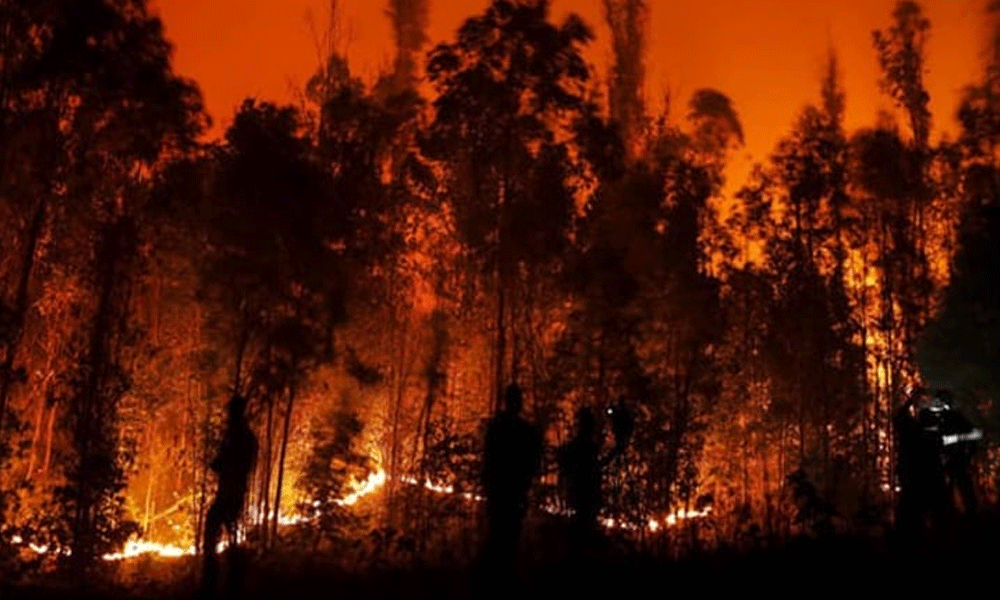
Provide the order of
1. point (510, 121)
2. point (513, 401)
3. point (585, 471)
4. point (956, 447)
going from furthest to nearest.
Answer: point (510, 121) → point (585, 471) → point (956, 447) → point (513, 401)

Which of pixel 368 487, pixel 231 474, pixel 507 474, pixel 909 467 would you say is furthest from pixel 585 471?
pixel 368 487

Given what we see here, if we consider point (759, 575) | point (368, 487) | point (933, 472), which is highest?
point (368, 487)

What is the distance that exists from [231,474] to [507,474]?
2.28 metres

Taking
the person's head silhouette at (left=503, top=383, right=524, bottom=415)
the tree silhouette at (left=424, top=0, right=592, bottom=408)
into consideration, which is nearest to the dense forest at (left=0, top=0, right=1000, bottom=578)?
the tree silhouette at (left=424, top=0, right=592, bottom=408)

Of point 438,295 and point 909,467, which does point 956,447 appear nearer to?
point 909,467

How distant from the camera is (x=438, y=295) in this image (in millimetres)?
18875

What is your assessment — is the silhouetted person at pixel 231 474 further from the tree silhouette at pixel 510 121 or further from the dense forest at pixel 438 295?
the tree silhouette at pixel 510 121

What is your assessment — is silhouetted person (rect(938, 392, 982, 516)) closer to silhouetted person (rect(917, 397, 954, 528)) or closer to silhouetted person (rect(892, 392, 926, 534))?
silhouetted person (rect(917, 397, 954, 528))

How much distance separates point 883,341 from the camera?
21.0 metres

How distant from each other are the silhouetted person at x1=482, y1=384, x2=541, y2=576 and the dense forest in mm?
1368

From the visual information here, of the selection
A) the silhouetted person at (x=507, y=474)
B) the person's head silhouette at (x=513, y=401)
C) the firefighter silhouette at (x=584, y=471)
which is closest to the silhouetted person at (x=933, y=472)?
the firefighter silhouette at (x=584, y=471)

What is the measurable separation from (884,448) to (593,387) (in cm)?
793

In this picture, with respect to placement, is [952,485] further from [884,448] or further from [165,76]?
[884,448]

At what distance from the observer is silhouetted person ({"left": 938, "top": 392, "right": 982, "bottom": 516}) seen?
9836 millimetres
